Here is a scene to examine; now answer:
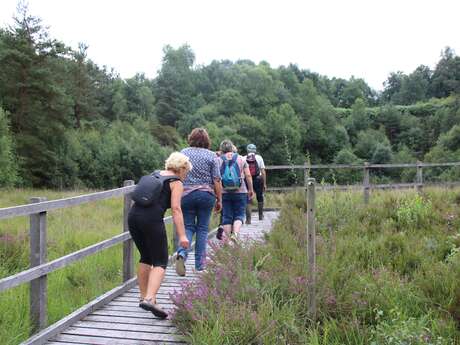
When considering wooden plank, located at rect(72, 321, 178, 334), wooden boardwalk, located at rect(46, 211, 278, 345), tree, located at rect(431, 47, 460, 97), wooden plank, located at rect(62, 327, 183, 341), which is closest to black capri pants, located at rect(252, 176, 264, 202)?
wooden boardwalk, located at rect(46, 211, 278, 345)

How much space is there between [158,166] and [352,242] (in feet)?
137

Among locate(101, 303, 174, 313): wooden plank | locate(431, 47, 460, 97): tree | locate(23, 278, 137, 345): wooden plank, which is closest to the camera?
locate(23, 278, 137, 345): wooden plank

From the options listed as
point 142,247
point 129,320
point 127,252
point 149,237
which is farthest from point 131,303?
point 149,237

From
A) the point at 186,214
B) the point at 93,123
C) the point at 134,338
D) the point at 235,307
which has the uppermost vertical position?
the point at 93,123

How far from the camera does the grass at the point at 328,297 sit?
395cm

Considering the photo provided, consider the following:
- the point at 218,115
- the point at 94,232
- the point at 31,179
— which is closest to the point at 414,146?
the point at 218,115

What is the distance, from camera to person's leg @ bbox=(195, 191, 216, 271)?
644cm

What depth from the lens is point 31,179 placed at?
37938 mm

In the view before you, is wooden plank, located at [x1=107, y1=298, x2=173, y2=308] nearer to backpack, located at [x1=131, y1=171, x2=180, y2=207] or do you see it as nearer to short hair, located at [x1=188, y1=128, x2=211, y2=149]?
backpack, located at [x1=131, y1=171, x2=180, y2=207]

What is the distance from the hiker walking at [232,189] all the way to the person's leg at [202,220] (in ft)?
4.58

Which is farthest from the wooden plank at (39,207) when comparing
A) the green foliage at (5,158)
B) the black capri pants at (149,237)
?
the green foliage at (5,158)

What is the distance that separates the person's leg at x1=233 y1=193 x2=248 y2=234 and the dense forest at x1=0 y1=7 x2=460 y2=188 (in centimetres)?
301

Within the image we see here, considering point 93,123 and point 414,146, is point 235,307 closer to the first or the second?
point 93,123

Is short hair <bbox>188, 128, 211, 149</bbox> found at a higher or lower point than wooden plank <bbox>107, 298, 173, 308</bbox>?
higher
